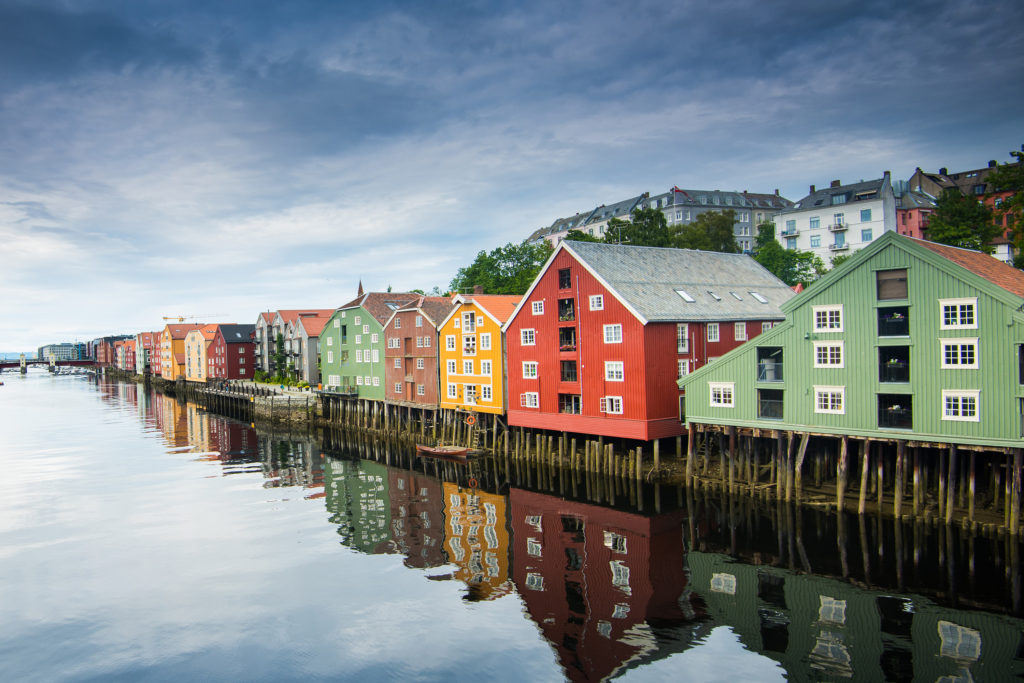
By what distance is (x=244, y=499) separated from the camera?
4125 centimetres

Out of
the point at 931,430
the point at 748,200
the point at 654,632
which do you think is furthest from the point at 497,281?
the point at 654,632

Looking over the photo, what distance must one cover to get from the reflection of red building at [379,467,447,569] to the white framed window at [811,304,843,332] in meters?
A: 20.2

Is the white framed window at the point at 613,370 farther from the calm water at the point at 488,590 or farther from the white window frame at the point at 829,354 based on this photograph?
the white window frame at the point at 829,354

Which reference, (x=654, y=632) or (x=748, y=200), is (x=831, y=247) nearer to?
(x=748, y=200)

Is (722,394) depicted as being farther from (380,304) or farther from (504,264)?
(504,264)

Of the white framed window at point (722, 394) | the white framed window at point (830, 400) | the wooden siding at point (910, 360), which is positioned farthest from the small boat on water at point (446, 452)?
the white framed window at point (830, 400)

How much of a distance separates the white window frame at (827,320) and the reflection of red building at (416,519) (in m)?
20.2

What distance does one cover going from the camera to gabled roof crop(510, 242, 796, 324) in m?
42.5

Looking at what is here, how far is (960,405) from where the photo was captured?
2808 cm

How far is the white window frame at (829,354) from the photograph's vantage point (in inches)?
1253

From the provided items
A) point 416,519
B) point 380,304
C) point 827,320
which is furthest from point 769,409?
point 380,304

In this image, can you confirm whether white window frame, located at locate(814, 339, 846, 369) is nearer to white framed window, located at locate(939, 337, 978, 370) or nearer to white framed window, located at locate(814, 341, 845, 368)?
white framed window, located at locate(814, 341, 845, 368)

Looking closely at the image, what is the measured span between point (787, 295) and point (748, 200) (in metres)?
78.8

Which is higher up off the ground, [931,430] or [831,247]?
[831,247]
